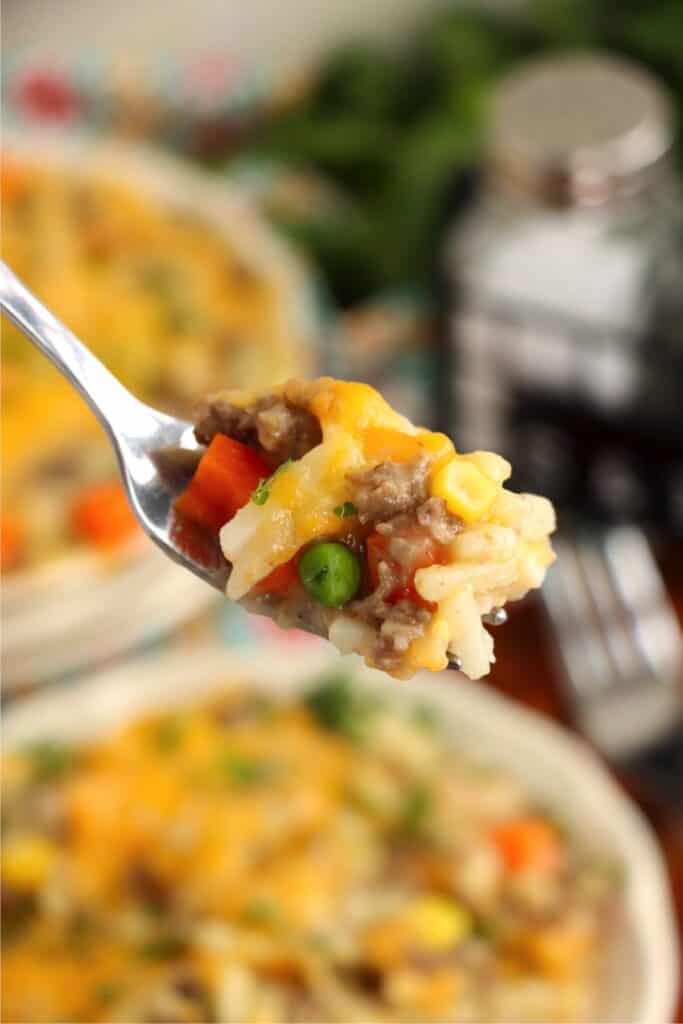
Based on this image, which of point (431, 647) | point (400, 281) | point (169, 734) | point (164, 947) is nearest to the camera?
point (431, 647)

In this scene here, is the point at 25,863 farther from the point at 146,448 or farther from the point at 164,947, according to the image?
the point at 146,448

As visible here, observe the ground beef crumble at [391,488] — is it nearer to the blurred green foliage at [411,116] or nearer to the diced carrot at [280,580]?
the diced carrot at [280,580]

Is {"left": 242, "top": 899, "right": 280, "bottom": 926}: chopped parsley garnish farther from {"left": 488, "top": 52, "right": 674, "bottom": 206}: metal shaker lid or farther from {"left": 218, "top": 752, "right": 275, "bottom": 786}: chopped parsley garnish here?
{"left": 488, "top": 52, "right": 674, "bottom": 206}: metal shaker lid

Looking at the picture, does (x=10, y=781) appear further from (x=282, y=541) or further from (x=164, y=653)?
(x=282, y=541)

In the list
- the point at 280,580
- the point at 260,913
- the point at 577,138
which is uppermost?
the point at 280,580

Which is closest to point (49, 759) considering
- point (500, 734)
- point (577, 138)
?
point (500, 734)

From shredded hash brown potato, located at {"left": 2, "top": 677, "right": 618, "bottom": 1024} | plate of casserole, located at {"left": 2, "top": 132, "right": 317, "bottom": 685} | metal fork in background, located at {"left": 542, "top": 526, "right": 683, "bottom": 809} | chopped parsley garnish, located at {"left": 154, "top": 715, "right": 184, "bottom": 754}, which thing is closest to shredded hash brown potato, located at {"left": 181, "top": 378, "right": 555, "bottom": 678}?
shredded hash brown potato, located at {"left": 2, "top": 677, "right": 618, "bottom": 1024}
